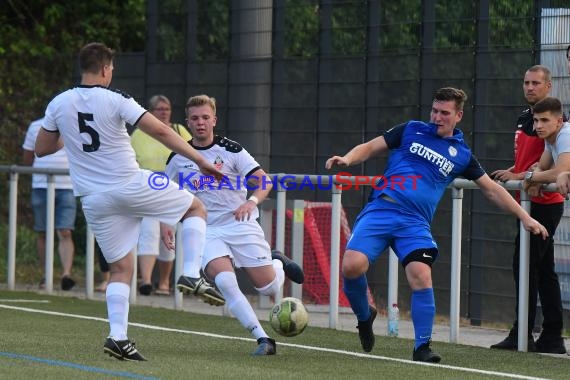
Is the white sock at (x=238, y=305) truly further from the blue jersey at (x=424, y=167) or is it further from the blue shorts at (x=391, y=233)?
the blue jersey at (x=424, y=167)

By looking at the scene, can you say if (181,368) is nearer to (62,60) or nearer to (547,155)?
(547,155)

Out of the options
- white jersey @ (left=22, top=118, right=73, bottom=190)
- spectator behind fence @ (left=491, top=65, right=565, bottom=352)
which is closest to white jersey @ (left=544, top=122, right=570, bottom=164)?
spectator behind fence @ (left=491, top=65, right=565, bottom=352)

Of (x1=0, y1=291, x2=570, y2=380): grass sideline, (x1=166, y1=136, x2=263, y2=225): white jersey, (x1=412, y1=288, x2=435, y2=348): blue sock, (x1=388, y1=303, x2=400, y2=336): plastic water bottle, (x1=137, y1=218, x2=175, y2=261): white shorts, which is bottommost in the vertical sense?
(x1=0, y1=291, x2=570, y2=380): grass sideline

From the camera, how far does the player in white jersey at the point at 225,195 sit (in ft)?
34.7

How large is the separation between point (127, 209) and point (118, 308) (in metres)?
0.64

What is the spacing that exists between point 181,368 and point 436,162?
2.32m

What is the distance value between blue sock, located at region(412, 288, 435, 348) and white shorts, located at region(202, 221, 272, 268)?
151 centimetres

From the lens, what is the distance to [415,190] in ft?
32.7

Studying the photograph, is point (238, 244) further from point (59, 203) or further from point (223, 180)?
point (59, 203)

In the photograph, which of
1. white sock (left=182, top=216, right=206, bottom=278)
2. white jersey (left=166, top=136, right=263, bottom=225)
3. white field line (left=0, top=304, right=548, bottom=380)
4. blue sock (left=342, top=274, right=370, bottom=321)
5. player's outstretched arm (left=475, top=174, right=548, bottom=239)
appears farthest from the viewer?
white jersey (left=166, top=136, right=263, bottom=225)

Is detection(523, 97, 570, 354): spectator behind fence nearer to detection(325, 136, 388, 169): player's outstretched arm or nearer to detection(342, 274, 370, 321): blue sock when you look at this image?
detection(325, 136, 388, 169): player's outstretched arm

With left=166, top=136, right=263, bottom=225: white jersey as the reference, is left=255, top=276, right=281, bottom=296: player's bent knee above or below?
below

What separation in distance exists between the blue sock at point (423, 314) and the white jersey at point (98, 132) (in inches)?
81.9

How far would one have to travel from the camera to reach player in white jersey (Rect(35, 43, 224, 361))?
9211 millimetres
